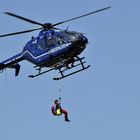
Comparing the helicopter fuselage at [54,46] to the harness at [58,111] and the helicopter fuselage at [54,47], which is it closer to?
the helicopter fuselage at [54,47]

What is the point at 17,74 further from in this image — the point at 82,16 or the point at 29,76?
the point at 82,16

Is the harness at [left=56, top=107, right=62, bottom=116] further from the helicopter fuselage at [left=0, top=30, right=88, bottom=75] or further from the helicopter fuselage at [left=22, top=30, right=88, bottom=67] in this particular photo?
the helicopter fuselage at [left=22, top=30, right=88, bottom=67]

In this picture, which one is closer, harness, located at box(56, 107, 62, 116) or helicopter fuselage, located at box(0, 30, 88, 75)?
harness, located at box(56, 107, 62, 116)

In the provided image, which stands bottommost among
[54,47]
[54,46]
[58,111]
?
[58,111]

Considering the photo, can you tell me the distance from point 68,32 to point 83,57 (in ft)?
9.34

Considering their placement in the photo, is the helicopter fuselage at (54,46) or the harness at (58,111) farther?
the helicopter fuselage at (54,46)

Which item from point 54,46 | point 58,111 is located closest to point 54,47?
point 54,46

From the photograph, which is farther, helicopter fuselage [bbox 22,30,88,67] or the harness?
helicopter fuselage [bbox 22,30,88,67]

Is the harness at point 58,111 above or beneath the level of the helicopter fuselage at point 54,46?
beneath

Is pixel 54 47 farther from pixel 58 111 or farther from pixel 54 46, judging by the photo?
pixel 58 111

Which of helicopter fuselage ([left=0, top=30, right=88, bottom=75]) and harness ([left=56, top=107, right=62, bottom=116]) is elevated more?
helicopter fuselage ([left=0, top=30, right=88, bottom=75])

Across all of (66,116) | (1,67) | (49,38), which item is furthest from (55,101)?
(1,67)

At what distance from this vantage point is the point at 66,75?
50094mm

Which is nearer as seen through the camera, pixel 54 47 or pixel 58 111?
pixel 58 111
